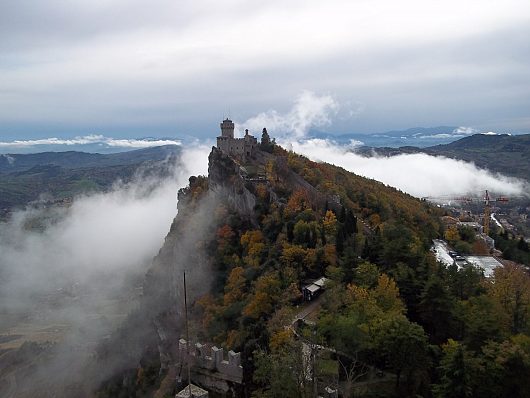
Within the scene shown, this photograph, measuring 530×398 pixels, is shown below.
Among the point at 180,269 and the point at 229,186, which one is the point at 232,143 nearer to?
the point at 229,186

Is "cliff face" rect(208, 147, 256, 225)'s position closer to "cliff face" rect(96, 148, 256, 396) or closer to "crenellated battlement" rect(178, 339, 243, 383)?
"cliff face" rect(96, 148, 256, 396)

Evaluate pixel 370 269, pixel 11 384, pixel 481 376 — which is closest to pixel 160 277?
pixel 11 384

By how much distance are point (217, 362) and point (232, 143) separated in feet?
156

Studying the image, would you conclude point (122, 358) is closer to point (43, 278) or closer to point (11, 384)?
point (11, 384)

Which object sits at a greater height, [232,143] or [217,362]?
[232,143]

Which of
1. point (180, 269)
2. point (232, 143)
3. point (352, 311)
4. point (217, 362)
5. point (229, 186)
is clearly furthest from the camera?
point (232, 143)

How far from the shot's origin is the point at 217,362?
123 feet

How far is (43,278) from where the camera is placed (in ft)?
531

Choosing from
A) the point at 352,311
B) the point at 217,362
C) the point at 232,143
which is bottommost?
the point at 217,362

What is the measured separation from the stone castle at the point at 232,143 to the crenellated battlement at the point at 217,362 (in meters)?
43.6

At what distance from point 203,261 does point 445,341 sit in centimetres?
3689

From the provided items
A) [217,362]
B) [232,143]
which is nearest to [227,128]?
[232,143]

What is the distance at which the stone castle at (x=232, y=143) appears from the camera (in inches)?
3172

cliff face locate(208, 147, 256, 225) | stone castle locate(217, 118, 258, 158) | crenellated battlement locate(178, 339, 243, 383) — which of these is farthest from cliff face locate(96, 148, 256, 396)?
crenellated battlement locate(178, 339, 243, 383)
